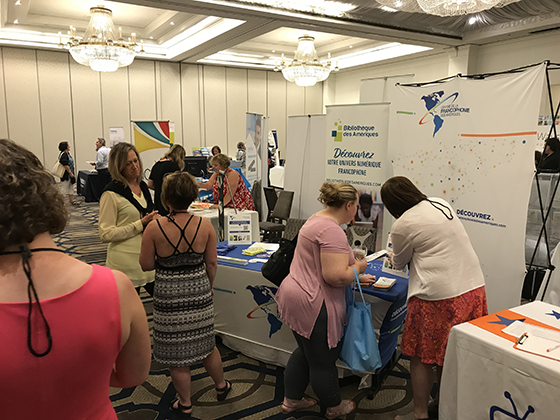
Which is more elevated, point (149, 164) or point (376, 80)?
point (376, 80)

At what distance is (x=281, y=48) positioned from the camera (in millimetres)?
12492

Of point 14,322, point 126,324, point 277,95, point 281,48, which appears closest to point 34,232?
point 14,322

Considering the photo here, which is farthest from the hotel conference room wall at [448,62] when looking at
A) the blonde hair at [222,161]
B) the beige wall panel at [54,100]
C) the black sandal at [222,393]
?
the black sandal at [222,393]

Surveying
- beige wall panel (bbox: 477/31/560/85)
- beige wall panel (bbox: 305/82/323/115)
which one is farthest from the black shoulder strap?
beige wall panel (bbox: 305/82/323/115)

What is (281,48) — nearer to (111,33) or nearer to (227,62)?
(227,62)

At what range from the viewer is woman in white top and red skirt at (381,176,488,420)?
224 centimetres

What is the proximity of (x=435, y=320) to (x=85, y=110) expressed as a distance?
11640 mm

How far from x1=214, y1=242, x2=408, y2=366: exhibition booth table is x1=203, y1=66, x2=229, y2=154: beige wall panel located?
1075 centimetres

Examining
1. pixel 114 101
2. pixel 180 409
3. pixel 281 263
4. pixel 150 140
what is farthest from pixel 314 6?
pixel 114 101

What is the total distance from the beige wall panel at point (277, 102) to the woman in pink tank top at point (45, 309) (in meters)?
13.6

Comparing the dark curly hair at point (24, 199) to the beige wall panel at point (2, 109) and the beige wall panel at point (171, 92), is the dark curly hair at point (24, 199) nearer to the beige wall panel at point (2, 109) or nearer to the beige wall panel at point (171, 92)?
the beige wall panel at point (2, 109)

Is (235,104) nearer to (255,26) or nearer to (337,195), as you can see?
(255,26)

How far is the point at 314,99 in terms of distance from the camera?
1514 centimetres

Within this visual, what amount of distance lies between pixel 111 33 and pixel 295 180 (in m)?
4.78
